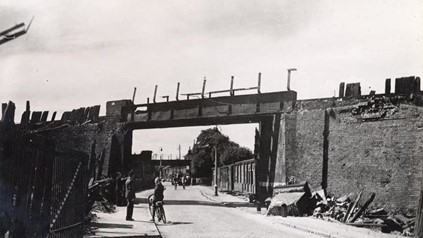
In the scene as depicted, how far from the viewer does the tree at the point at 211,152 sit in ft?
226

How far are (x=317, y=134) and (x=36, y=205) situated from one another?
16426mm

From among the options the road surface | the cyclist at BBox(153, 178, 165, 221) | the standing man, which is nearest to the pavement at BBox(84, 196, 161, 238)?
the standing man

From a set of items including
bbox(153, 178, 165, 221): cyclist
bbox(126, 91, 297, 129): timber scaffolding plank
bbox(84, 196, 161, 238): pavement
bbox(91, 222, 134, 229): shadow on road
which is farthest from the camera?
bbox(126, 91, 297, 129): timber scaffolding plank

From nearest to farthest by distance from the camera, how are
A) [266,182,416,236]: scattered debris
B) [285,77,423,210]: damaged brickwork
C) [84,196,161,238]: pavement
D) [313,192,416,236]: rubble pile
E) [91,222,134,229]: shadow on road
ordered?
[84,196,161,238]: pavement → [91,222,134,229]: shadow on road → [313,192,416,236]: rubble pile → [266,182,416,236]: scattered debris → [285,77,423,210]: damaged brickwork

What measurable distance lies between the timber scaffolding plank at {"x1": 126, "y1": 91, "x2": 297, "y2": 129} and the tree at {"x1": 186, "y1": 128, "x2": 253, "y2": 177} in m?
38.6

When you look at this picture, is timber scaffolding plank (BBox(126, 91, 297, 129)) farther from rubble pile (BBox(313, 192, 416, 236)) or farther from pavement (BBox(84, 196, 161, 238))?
pavement (BBox(84, 196, 161, 238))

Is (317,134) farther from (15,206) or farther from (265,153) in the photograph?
(15,206)

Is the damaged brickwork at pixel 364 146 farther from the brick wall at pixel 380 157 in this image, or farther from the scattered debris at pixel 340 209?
the scattered debris at pixel 340 209

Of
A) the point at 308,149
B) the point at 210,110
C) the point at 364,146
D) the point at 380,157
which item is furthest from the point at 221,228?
the point at 210,110

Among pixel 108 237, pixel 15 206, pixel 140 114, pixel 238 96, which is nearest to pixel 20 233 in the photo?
pixel 15 206

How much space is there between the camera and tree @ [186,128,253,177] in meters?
69.0

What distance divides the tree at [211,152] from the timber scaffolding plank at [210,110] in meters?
38.6

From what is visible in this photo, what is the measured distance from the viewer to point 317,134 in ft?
69.8

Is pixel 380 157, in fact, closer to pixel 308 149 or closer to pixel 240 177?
pixel 308 149
